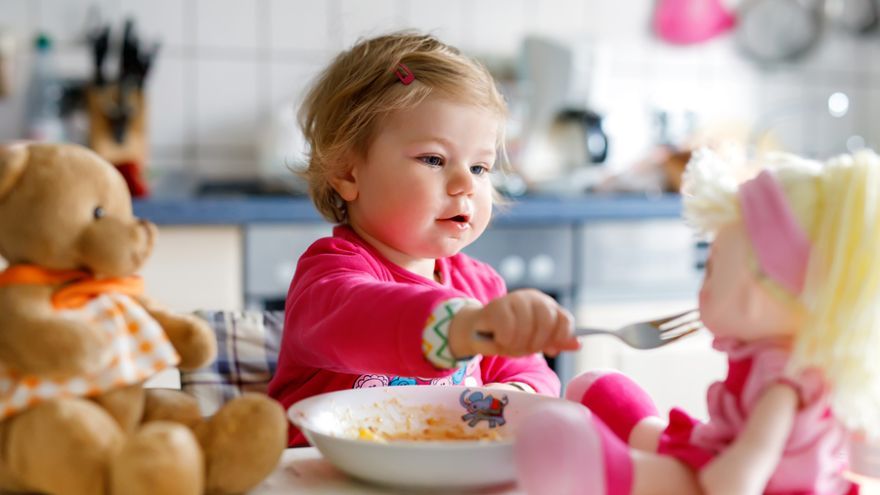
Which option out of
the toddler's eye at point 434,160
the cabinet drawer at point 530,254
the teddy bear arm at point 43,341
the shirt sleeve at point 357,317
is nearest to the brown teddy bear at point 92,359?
the teddy bear arm at point 43,341

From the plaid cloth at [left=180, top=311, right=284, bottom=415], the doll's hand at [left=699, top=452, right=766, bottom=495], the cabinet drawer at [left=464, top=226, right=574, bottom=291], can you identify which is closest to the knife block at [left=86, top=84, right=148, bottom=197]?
the cabinet drawer at [left=464, top=226, right=574, bottom=291]

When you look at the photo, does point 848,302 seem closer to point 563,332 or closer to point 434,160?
point 563,332

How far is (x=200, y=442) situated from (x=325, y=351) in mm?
192

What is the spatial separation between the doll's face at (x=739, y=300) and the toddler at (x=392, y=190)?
0.29 metres

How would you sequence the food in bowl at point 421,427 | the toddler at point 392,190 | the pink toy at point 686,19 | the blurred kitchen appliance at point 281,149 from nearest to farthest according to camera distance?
the food in bowl at point 421,427 → the toddler at point 392,190 → the blurred kitchen appliance at point 281,149 → the pink toy at point 686,19

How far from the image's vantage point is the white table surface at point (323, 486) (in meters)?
0.67

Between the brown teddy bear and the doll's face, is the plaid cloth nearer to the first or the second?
the brown teddy bear

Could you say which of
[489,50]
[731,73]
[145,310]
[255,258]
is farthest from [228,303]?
[731,73]

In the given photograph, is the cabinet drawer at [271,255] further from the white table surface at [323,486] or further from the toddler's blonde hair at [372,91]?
the white table surface at [323,486]

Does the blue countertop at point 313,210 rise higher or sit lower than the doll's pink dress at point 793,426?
lower

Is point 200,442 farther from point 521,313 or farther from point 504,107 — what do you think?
point 504,107

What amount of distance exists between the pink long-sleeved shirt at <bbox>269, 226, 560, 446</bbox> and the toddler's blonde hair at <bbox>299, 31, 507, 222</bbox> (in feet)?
0.30

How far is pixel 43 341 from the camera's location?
0.59 m

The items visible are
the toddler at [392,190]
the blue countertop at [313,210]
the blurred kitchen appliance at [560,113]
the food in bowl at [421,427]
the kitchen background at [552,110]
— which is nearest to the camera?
the food in bowl at [421,427]
